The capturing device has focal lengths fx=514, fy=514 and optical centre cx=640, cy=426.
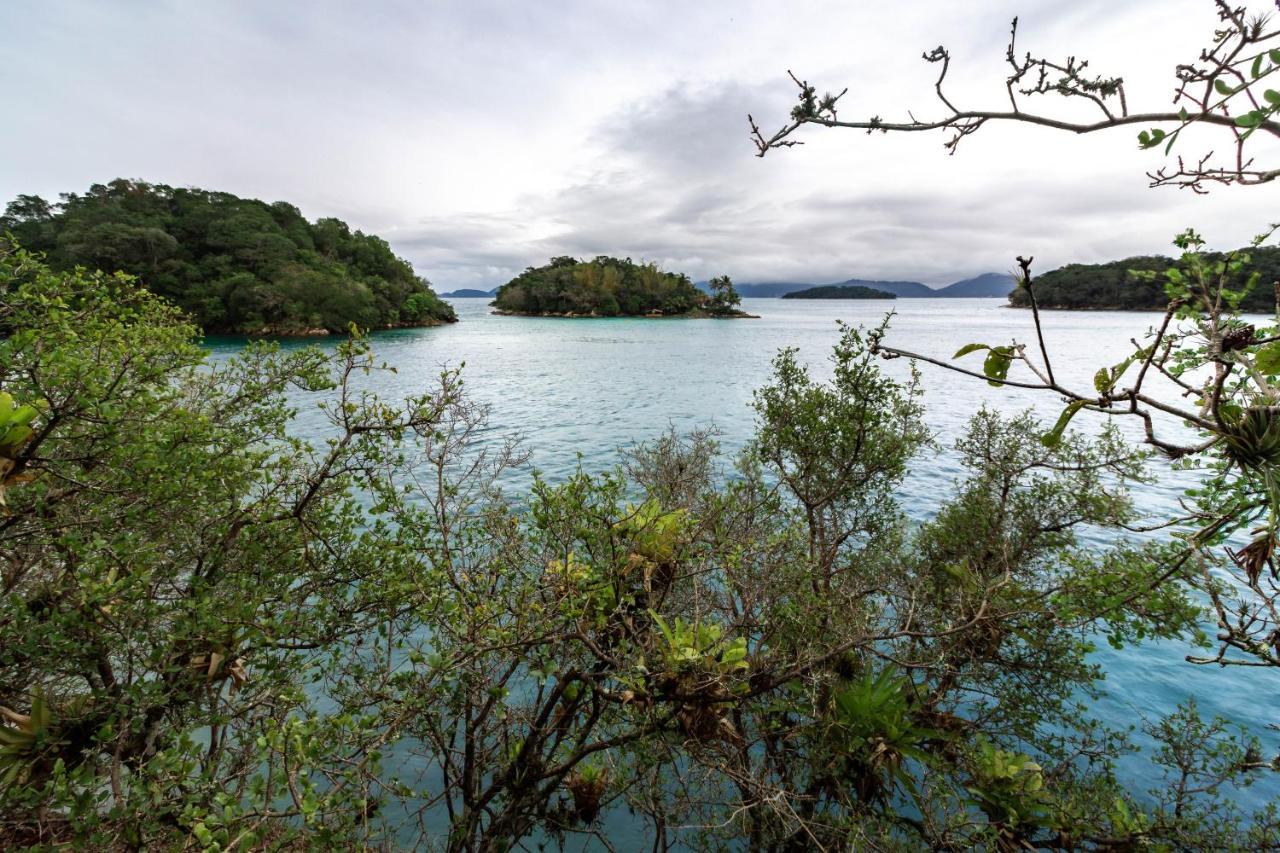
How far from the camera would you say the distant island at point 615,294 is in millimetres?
128250

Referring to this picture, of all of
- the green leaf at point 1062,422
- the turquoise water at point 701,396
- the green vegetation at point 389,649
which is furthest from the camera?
the turquoise water at point 701,396

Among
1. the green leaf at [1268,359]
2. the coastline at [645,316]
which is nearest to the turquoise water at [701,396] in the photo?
the green leaf at [1268,359]

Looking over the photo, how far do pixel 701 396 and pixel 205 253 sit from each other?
68803mm

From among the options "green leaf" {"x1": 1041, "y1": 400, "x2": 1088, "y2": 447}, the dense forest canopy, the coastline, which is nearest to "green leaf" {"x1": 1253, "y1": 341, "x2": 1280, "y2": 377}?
"green leaf" {"x1": 1041, "y1": 400, "x2": 1088, "y2": 447}

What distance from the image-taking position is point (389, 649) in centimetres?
450

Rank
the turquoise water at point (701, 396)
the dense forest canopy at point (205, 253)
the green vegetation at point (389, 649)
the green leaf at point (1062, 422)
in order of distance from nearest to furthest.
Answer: the green leaf at point (1062, 422) → the green vegetation at point (389, 649) → the turquoise water at point (701, 396) → the dense forest canopy at point (205, 253)

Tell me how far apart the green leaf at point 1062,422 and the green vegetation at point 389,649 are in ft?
4.02

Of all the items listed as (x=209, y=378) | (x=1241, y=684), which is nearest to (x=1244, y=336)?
(x=209, y=378)

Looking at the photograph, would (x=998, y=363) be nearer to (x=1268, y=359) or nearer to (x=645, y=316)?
(x=1268, y=359)

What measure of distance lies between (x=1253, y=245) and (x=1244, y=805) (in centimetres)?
956

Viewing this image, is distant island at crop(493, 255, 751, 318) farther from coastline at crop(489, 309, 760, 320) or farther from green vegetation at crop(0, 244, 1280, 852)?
green vegetation at crop(0, 244, 1280, 852)

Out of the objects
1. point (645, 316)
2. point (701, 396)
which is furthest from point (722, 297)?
point (701, 396)

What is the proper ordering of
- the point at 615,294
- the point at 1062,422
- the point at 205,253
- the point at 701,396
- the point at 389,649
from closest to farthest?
the point at 1062,422 < the point at 389,649 < the point at 701,396 < the point at 205,253 < the point at 615,294

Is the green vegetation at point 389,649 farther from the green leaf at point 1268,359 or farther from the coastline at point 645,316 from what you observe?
the coastline at point 645,316
